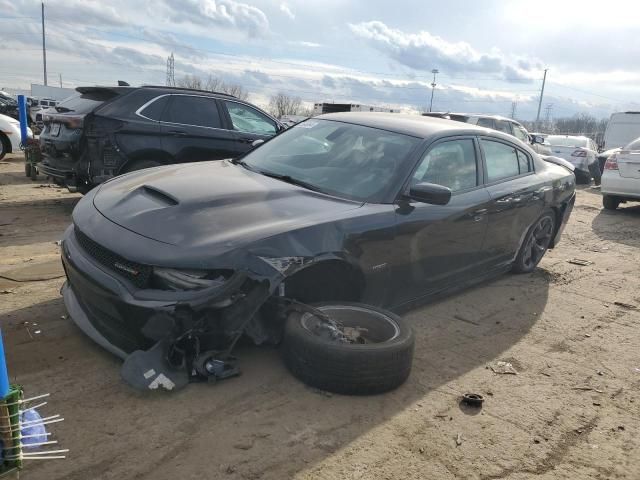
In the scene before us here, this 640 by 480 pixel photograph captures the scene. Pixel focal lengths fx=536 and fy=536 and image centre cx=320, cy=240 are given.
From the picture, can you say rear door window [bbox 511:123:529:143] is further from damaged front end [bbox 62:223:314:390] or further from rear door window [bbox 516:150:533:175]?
damaged front end [bbox 62:223:314:390]

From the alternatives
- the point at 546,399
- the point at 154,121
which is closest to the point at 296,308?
the point at 546,399

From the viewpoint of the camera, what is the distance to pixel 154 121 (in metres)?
7.23

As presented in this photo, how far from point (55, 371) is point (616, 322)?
185 inches

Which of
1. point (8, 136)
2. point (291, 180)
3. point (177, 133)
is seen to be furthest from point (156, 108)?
point (8, 136)

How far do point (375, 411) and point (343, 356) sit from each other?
38cm

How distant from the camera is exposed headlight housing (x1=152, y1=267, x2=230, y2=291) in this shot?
9.68ft

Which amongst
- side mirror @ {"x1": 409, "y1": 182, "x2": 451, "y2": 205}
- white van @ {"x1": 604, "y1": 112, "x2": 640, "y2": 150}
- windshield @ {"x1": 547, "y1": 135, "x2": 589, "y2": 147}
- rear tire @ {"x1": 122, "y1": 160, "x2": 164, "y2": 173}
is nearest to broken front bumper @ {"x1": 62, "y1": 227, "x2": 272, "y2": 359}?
side mirror @ {"x1": 409, "y1": 182, "x2": 451, "y2": 205}

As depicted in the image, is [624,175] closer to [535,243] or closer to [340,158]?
[535,243]

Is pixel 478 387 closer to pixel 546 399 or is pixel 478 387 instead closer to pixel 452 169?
pixel 546 399

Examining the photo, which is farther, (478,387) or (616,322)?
(616,322)

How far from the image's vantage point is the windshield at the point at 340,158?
399 cm

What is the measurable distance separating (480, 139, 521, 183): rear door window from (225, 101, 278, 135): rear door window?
4090 millimetres

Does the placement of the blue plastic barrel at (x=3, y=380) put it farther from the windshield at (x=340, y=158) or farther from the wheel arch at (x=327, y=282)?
the windshield at (x=340, y=158)

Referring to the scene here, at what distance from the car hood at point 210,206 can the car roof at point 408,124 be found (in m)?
1.05
